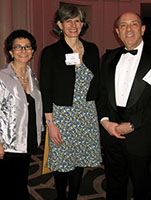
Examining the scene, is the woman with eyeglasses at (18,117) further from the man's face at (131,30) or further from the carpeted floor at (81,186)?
the man's face at (131,30)

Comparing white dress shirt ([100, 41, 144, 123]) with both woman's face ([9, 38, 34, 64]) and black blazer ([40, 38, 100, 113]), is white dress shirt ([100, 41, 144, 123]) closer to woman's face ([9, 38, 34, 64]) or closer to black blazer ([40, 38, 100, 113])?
black blazer ([40, 38, 100, 113])

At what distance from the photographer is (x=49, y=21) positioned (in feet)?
19.6

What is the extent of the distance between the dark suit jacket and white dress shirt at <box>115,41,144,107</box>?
0.04 metres

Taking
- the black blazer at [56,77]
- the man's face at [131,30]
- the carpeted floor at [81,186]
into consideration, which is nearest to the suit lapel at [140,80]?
the man's face at [131,30]

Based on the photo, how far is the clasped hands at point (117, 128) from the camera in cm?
194

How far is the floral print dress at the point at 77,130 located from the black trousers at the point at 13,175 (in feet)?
0.99

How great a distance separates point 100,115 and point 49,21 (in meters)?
4.41

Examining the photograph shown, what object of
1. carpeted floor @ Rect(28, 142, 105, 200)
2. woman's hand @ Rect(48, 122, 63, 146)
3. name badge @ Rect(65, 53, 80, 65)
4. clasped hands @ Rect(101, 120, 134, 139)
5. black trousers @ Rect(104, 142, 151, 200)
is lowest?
carpeted floor @ Rect(28, 142, 105, 200)

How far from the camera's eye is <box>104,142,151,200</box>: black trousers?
1.98 m

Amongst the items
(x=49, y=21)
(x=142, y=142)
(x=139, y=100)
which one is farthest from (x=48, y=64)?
(x=49, y=21)

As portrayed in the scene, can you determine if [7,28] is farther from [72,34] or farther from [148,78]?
[148,78]

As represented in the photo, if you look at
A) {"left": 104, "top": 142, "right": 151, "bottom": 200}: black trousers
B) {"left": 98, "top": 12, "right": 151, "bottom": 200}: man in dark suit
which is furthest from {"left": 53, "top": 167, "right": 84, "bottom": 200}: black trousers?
{"left": 98, "top": 12, "right": 151, "bottom": 200}: man in dark suit

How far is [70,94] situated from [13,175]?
838 millimetres

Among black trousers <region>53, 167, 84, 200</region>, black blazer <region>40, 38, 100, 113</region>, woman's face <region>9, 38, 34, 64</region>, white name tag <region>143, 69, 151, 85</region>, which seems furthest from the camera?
black trousers <region>53, 167, 84, 200</region>
